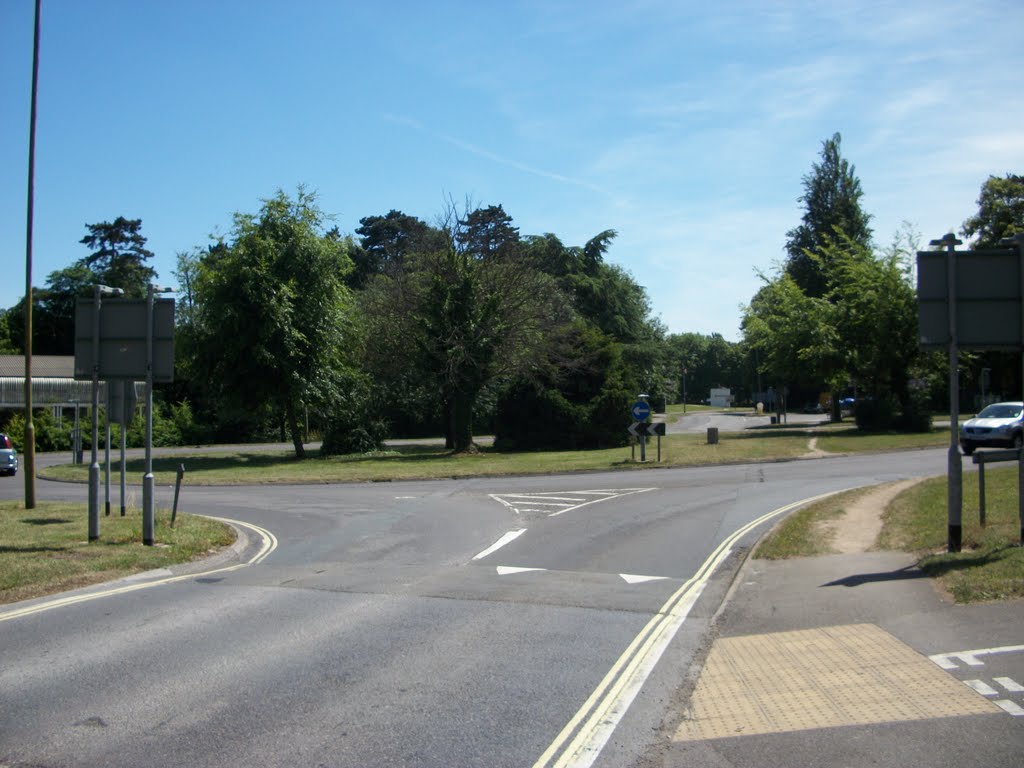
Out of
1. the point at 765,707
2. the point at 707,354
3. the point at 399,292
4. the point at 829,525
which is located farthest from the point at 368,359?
the point at 707,354

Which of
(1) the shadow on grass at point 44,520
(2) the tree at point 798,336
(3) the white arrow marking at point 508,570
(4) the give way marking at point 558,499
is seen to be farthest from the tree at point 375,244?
(3) the white arrow marking at point 508,570

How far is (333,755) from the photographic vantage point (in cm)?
530

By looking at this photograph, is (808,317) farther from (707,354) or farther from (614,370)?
(707,354)

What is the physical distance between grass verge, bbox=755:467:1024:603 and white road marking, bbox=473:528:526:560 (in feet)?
13.3

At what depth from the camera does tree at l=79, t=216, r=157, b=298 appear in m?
81.9

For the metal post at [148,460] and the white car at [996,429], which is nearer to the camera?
the metal post at [148,460]

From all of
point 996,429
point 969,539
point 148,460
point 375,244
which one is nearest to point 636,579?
point 969,539

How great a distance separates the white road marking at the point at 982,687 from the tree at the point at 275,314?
34.0m

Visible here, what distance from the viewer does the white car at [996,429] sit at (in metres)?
27.4

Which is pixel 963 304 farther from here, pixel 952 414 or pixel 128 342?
pixel 128 342

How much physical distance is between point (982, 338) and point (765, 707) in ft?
22.6

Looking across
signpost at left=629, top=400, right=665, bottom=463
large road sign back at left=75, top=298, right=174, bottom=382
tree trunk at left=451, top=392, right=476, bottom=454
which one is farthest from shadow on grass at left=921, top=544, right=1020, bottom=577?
tree trunk at left=451, top=392, right=476, bottom=454

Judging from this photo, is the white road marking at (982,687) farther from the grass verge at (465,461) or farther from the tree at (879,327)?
the tree at (879,327)

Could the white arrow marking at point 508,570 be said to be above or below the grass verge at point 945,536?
below
